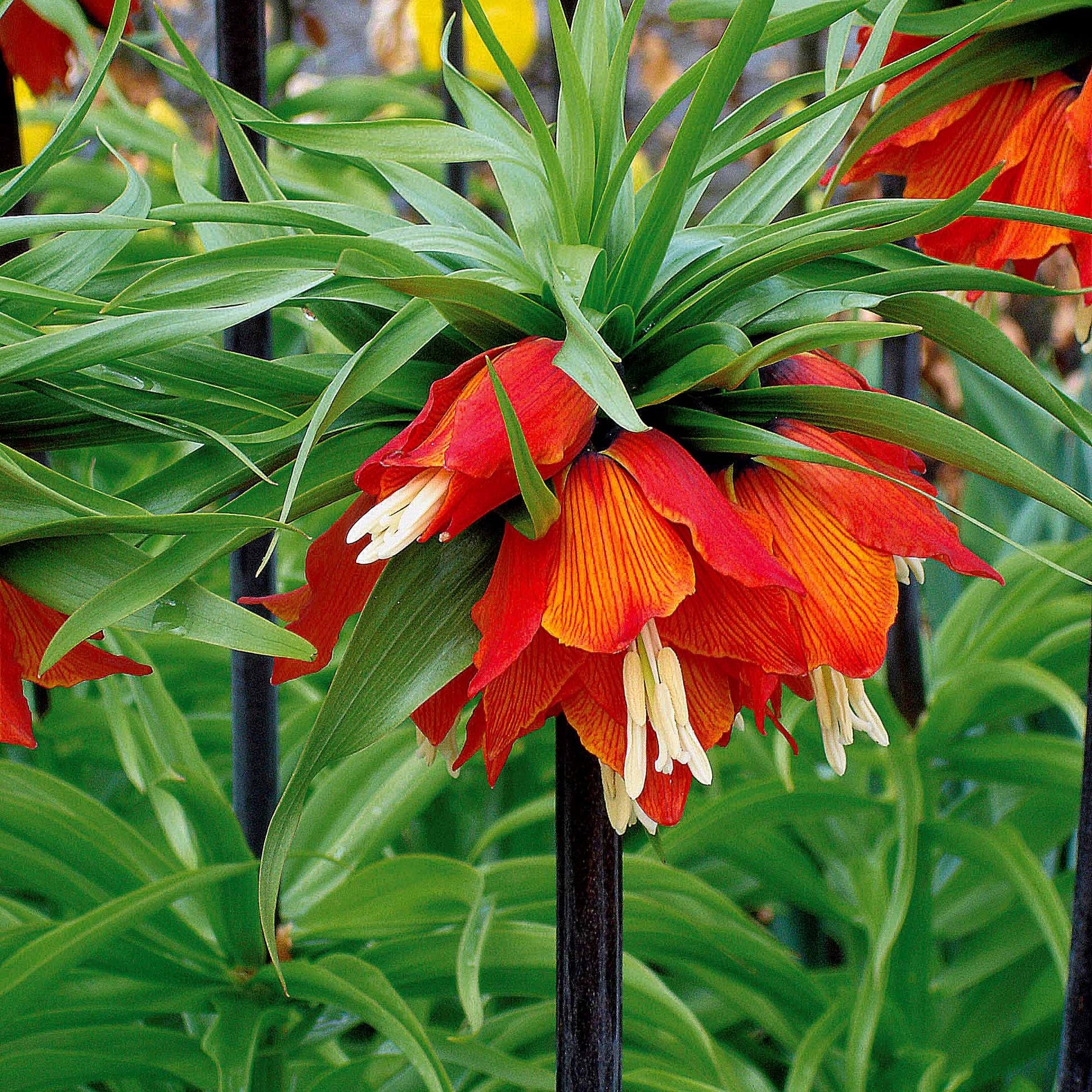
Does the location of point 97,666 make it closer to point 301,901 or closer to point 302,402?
point 302,402

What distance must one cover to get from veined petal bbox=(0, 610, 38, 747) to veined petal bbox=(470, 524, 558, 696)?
0.14 metres

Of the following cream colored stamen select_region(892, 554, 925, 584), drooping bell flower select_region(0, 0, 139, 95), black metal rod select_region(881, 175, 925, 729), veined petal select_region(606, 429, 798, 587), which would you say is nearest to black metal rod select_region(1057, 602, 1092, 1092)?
cream colored stamen select_region(892, 554, 925, 584)

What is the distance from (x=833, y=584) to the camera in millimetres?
375

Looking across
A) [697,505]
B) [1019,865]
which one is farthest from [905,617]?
[697,505]

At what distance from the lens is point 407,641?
37 cm

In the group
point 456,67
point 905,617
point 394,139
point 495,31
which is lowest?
point 394,139

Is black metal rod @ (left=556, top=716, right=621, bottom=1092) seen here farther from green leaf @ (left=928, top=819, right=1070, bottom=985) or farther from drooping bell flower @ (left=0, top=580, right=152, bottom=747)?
green leaf @ (left=928, top=819, right=1070, bottom=985)

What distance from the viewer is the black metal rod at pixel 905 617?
924 millimetres

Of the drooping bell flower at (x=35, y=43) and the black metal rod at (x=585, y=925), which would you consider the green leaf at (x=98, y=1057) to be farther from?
the drooping bell flower at (x=35, y=43)

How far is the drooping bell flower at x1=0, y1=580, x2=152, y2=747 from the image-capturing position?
14.9 inches

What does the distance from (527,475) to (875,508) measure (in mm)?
115

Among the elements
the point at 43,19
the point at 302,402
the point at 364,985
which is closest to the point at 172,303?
the point at 302,402

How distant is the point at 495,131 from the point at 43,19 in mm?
531

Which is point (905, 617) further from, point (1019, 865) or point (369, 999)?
point (369, 999)
